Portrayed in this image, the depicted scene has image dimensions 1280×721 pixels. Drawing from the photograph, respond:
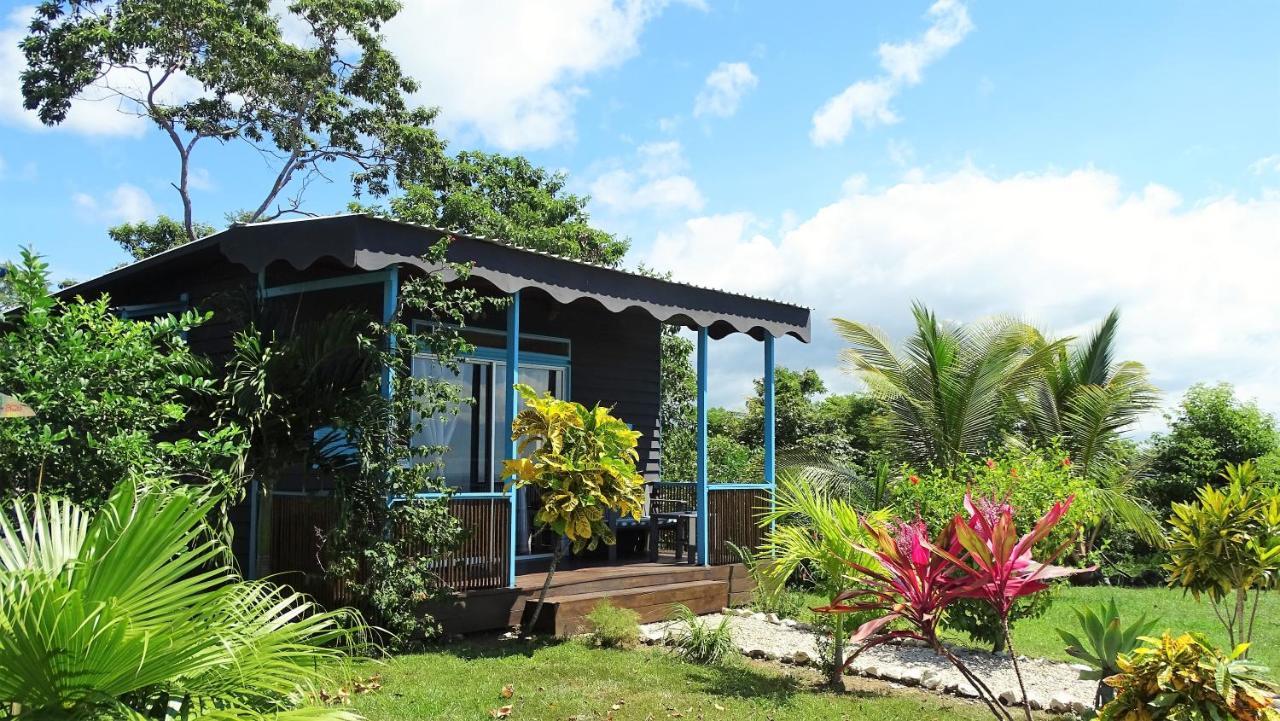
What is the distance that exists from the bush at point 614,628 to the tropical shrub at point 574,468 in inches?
22.7

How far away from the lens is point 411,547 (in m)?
7.39

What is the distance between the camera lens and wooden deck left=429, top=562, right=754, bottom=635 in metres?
7.91

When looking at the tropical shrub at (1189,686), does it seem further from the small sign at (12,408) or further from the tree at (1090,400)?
the tree at (1090,400)

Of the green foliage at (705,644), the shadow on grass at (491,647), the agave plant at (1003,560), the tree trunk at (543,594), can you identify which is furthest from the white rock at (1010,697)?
the tree trunk at (543,594)

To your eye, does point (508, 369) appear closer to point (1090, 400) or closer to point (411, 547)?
point (411, 547)

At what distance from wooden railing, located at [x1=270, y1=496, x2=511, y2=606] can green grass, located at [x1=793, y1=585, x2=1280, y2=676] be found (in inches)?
159

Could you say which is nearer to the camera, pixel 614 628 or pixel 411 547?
pixel 411 547

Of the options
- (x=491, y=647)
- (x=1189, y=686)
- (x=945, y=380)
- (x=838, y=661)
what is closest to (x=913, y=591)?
(x=1189, y=686)

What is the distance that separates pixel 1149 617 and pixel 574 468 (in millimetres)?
7351

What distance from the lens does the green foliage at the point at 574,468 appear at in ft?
24.7

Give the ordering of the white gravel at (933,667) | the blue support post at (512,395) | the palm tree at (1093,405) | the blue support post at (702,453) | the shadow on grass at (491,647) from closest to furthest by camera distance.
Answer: the white gravel at (933,667)
the shadow on grass at (491,647)
the blue support post at (512,395)
the blue support post at (702,453)
the palm tree at (1093,405)

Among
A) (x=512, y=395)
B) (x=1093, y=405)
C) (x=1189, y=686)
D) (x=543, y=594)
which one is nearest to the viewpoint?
(x=1189, y=686)

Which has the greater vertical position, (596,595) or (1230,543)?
(1230,543)

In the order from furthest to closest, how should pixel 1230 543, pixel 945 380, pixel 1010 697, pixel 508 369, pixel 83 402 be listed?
1. pixel 945 380
2. pixel 508 369
3. pixel 1010 697
4. pixel 83 402
5. pixel 1230 543
